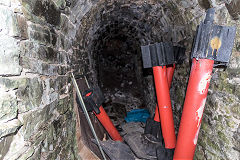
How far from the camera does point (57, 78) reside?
5.25 feet

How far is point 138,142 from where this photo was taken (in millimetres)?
2979

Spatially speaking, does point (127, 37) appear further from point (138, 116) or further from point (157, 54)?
point (157, 54)

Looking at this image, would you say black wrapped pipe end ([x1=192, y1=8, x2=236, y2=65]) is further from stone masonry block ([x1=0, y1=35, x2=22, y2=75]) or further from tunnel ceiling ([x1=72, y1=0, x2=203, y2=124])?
stone masonry block ([x1=0, y1=35, x2=22, y2=75])

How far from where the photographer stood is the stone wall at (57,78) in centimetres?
89

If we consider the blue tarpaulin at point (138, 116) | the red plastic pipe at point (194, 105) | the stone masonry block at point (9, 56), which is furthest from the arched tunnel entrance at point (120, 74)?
the stone masonry block at point (9, 56)

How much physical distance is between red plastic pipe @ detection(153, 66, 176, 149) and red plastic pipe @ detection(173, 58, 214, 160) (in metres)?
0.47

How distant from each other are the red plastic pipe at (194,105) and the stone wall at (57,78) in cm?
22

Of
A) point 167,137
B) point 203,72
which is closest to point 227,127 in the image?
point 203,72

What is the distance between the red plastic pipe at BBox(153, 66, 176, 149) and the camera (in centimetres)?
222

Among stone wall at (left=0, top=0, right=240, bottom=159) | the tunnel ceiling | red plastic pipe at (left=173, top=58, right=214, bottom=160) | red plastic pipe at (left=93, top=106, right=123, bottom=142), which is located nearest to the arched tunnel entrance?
the tunnel ceiling

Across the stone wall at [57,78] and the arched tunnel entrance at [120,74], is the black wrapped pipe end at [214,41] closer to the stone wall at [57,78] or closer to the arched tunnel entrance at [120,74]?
the stone wall at [57,78]

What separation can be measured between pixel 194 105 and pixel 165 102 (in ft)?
2.04

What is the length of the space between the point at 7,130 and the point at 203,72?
1668 millimetres

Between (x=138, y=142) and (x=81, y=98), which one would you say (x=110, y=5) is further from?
(x=138, y=142)
